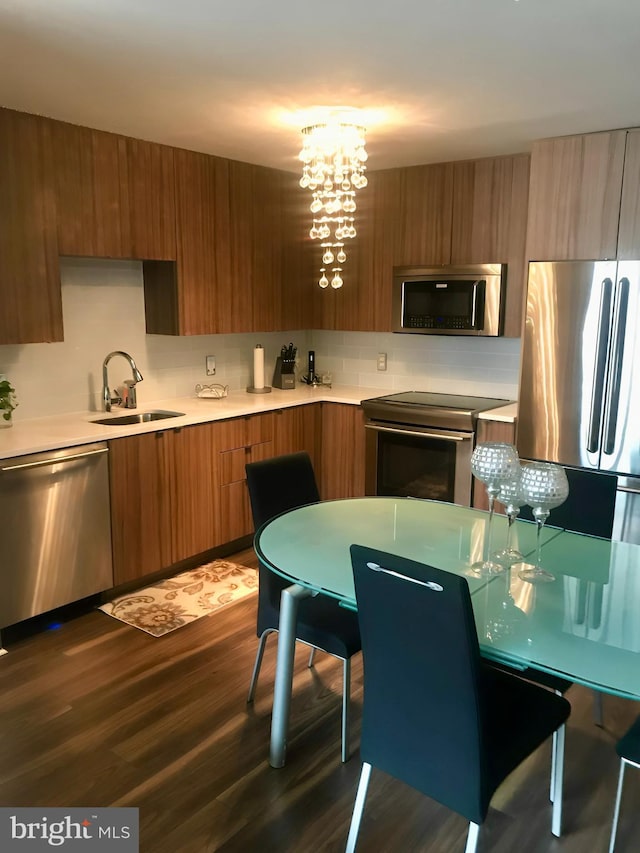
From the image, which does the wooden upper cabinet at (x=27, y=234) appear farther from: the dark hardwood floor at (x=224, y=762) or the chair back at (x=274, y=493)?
the dark hardwood floor at (x=224, y=762)

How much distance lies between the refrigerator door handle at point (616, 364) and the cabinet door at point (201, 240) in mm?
2293

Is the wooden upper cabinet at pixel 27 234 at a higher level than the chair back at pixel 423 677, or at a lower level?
higher

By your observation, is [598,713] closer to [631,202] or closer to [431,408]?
[431,408]

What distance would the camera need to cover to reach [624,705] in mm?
2799

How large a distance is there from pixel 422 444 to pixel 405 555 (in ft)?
6.96

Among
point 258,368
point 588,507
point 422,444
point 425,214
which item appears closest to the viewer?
point 588,507

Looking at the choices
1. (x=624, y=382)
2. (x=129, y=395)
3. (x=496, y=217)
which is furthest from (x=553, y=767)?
(x=496, y=217)

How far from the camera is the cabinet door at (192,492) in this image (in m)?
3.86

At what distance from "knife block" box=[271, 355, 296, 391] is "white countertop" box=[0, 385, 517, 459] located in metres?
0.05

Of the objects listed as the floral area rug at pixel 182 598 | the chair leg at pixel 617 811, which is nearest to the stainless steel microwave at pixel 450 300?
the floral area rug at pixel 182 598

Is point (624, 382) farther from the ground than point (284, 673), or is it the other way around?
point (624, 382)

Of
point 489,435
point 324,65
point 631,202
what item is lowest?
point 489,435

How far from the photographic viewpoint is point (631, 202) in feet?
11.3

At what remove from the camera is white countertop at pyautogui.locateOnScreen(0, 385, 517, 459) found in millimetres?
3268
